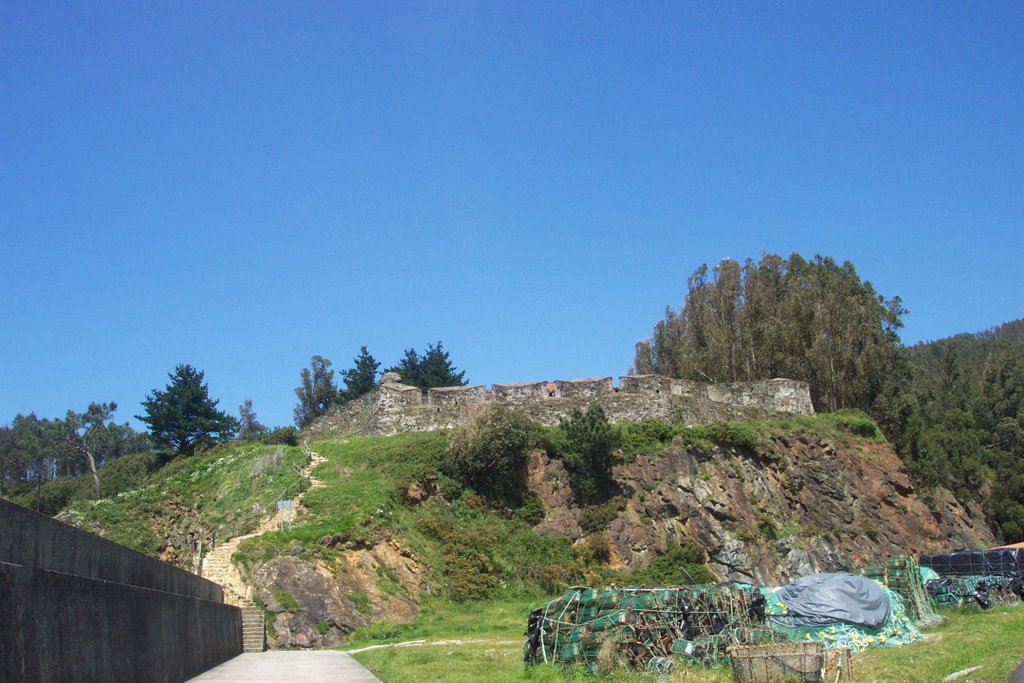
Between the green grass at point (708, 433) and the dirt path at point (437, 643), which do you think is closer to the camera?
the dirt path at point (437, 643)

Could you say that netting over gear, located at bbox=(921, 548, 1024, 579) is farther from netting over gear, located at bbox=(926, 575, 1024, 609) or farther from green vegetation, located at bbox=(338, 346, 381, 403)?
green vegetation, located at bbox=(338, 346, 381, 403)

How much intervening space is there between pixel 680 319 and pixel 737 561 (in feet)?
60.1

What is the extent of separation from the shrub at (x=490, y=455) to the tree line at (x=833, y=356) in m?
15.3

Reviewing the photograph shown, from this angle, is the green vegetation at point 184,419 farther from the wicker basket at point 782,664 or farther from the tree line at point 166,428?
the wicker basket at point 782,664

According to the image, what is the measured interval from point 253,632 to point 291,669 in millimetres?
6172

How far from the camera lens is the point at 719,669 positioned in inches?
520

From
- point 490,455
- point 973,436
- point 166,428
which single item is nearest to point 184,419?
point 166,428

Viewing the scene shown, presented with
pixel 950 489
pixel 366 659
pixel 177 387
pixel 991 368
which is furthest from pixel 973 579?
pixel 991 368

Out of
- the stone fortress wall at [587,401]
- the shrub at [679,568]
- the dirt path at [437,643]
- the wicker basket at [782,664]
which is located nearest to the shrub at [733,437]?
the stone fortress wall at [587,401]

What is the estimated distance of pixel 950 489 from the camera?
138 feet

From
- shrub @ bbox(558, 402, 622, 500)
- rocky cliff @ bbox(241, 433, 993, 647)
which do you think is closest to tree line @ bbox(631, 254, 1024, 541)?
rocky cliff @ bbox(241, 433, 993, 647)

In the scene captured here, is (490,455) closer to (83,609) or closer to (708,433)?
(708,433)

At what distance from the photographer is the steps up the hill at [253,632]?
19.7 m

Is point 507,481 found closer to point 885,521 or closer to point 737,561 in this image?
point 737,561
